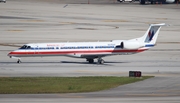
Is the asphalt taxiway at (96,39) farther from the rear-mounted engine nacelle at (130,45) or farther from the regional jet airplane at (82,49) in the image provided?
the rear-mounted engine nacelle at (130,45)

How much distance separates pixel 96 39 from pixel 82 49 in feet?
90.5

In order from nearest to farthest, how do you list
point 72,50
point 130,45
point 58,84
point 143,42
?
1. point 58,84
2. point 72,50
3. point 130,45
4. point 143,42

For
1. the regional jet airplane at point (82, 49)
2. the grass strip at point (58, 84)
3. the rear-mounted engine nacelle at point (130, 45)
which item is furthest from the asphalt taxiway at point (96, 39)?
the rear-mounted engine nacelle at point (130, 45)

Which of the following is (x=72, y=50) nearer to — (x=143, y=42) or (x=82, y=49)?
(x=82, y=49)

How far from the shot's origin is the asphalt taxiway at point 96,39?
A: 41.6 m

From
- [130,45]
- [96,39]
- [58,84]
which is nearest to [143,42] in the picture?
[130,45]

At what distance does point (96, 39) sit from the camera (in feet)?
295

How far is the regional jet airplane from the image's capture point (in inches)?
2438

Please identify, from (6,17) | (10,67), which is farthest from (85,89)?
(6,17)

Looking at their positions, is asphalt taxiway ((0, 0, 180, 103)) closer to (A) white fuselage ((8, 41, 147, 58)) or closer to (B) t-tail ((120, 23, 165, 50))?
(A) white fuselage ((8, 41, 147, 58))

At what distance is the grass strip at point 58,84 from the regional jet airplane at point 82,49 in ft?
35.0

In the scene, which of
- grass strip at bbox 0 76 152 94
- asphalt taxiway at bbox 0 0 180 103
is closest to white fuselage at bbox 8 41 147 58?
asphalt taxiway at bbox 0 0 180 103

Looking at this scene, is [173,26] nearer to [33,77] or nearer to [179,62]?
[179,62]

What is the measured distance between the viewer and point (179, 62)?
215ft
